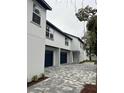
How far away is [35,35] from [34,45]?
1.41 feet

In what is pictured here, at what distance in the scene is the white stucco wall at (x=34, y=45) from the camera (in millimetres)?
6809

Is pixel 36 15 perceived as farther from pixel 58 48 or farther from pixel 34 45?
pixel 58 48

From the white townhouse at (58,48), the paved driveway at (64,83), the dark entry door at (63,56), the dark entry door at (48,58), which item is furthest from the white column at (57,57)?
the paved driveway at (64,83)

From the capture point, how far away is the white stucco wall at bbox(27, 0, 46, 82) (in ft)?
22.3

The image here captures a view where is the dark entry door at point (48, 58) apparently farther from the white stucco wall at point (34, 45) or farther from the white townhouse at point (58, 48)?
the white stucco wall at point (34, 45)

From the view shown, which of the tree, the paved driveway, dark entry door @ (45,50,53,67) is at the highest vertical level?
the tree

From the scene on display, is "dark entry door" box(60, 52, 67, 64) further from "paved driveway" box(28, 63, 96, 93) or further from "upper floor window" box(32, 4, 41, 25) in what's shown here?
"upper floor window" box(32, 4, 41, 25)

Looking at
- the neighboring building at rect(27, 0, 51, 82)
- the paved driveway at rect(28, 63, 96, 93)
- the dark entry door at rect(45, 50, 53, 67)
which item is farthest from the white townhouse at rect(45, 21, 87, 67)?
the neighboring building at rect(27, 0, 51, 82)

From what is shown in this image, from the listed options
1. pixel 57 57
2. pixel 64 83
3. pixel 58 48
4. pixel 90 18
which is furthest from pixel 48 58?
pixel 90 18

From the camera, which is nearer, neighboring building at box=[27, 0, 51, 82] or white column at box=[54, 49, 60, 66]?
neighboring building at box=[27, 0, 51, 82]
